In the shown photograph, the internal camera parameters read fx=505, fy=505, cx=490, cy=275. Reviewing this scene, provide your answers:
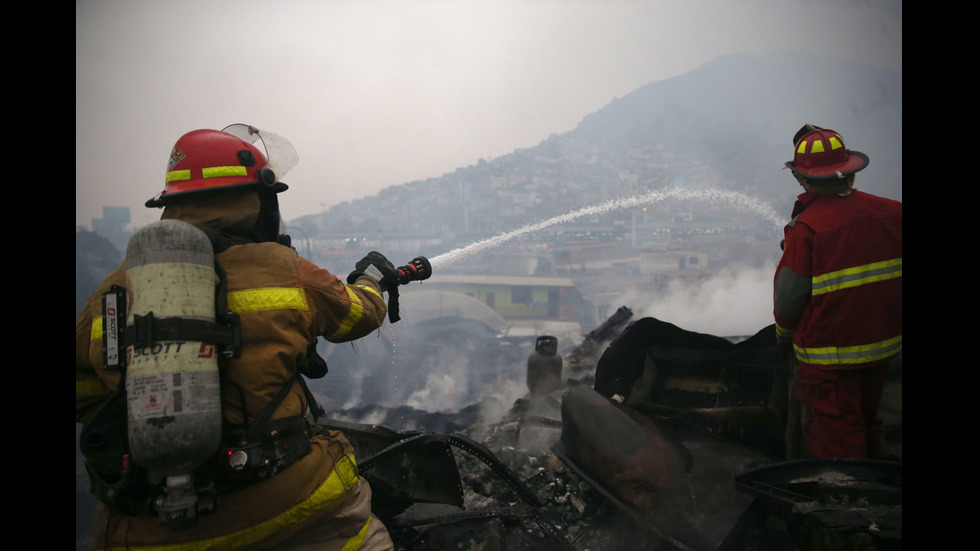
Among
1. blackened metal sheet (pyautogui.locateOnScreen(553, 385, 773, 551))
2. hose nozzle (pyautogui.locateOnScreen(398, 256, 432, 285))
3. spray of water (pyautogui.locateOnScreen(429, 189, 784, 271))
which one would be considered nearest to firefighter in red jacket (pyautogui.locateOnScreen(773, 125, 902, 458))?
blackened metal sheet (pyautogui.locateOnScreen(553, 385, 773, 551))

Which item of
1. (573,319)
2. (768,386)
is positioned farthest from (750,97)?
(768,386)

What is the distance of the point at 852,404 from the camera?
2.84 meters

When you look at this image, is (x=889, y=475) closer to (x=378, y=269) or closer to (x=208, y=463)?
(x=378, y=269)

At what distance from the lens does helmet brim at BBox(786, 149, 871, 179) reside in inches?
117

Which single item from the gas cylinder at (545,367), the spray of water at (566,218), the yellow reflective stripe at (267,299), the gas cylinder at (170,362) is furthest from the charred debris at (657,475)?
the gas cylinder at (545,367)

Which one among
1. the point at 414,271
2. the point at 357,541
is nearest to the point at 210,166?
the point at 414,271

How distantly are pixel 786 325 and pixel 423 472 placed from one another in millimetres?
2371

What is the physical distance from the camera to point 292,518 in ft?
5.75

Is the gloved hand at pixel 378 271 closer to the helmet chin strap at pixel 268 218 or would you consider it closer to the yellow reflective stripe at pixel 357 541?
the helmet chin strap at pixel 268 218

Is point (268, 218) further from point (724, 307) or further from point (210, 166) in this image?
point (724, 307)

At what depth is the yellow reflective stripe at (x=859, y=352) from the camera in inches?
110

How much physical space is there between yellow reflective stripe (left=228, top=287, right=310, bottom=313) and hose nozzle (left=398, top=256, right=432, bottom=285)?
930mm

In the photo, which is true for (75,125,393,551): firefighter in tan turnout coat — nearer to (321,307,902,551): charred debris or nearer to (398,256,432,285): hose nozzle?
(398,256,432,285): hose nozzle

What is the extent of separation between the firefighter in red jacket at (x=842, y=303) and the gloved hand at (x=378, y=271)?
230 centimetres
